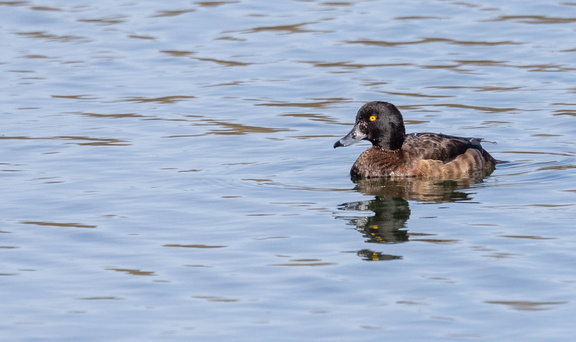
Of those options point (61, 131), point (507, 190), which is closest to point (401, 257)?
point (507, 190)

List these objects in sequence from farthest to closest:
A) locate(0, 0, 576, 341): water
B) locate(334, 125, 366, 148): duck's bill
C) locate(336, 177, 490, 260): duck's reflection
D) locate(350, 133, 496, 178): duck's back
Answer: locate(334, 125, 366, 148): duck's bill < locate(350, 133, 496, 178): duck's back < locate(336, 177, 490, 260): duck's reflection < locate(0, 0, 576, 341): water

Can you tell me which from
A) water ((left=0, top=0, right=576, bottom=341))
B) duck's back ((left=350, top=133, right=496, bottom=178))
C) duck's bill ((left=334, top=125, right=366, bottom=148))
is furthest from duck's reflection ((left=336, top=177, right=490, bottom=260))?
duck's bill ((left=334, top=125, right=366, bottom=148))

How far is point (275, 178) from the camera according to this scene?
14477mm

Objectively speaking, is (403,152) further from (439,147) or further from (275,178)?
(275,178)

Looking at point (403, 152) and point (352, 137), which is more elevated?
point (352, 137)

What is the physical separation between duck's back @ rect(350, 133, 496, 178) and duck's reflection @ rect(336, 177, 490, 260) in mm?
155

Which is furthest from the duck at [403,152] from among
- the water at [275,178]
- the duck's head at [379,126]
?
the water at [275,178]

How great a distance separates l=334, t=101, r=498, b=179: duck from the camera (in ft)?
48.7

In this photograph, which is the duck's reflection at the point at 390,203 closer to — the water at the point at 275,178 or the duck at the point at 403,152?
the water at the point at 275,178

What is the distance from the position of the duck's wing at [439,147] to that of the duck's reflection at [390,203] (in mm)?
369

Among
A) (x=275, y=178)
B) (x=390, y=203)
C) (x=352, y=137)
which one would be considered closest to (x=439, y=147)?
(x=352, y=137)

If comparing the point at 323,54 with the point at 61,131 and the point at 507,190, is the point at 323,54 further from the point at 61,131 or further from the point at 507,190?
the point at 507,190

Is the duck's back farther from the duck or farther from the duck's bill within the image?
the duck's bill

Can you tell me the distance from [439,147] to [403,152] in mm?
441
